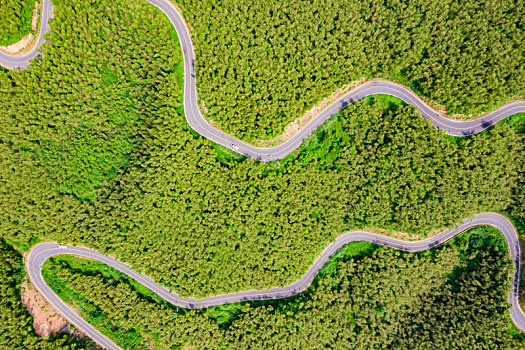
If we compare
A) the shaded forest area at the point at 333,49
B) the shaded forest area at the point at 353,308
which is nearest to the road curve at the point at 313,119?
the shaded forest area at the point at 333,49

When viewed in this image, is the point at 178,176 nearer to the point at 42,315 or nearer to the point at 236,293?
the point at 236,293

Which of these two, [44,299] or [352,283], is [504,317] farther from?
[44,299]

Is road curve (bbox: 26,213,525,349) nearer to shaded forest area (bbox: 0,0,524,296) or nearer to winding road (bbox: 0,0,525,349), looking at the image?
winding road (bbox: 0,0,525,349)

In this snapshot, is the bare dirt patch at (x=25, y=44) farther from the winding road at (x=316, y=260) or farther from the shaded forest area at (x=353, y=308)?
the shaded forest area at (x=353, y=308)

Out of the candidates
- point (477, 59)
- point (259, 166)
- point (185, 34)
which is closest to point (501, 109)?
point (477, 59)

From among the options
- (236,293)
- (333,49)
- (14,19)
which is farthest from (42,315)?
(333,49)

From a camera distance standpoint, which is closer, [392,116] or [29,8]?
[29,8]
